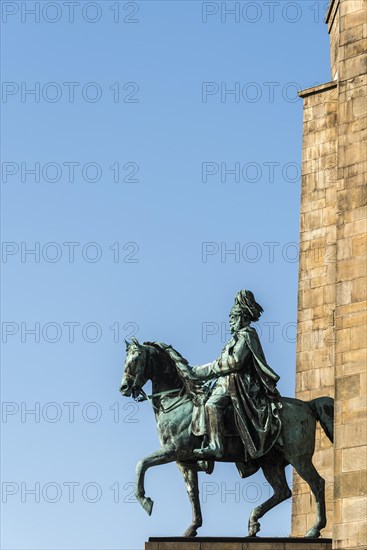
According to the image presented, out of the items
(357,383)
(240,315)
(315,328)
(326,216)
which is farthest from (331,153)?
(357,383)

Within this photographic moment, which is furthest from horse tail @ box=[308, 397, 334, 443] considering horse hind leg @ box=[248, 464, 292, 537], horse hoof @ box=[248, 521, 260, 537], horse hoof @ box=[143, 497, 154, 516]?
horse hoof @ box=[143, 497, 154, 516]

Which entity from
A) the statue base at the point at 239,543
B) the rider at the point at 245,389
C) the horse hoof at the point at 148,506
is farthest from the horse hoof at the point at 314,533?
the horse hoof at the point at 148,506

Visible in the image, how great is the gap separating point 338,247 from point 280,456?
378 centimetres

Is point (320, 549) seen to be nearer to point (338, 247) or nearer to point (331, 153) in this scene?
point (338, 247)

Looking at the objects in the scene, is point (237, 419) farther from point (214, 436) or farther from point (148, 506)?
point (148, 506)

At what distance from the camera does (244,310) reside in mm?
28156

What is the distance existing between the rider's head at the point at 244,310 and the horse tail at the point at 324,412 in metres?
1.82

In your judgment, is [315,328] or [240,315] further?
[315,328]

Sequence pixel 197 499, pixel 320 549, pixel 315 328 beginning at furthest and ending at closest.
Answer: pixel 315 328 < pixel 197 499 < pixel 320 549

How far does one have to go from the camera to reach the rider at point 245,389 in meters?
27.2

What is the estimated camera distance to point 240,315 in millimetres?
28203

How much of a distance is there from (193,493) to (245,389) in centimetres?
200

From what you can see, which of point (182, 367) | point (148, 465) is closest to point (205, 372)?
point (182, 367)

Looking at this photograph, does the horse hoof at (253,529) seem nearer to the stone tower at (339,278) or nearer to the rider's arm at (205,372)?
the stone tower at (339,278)
